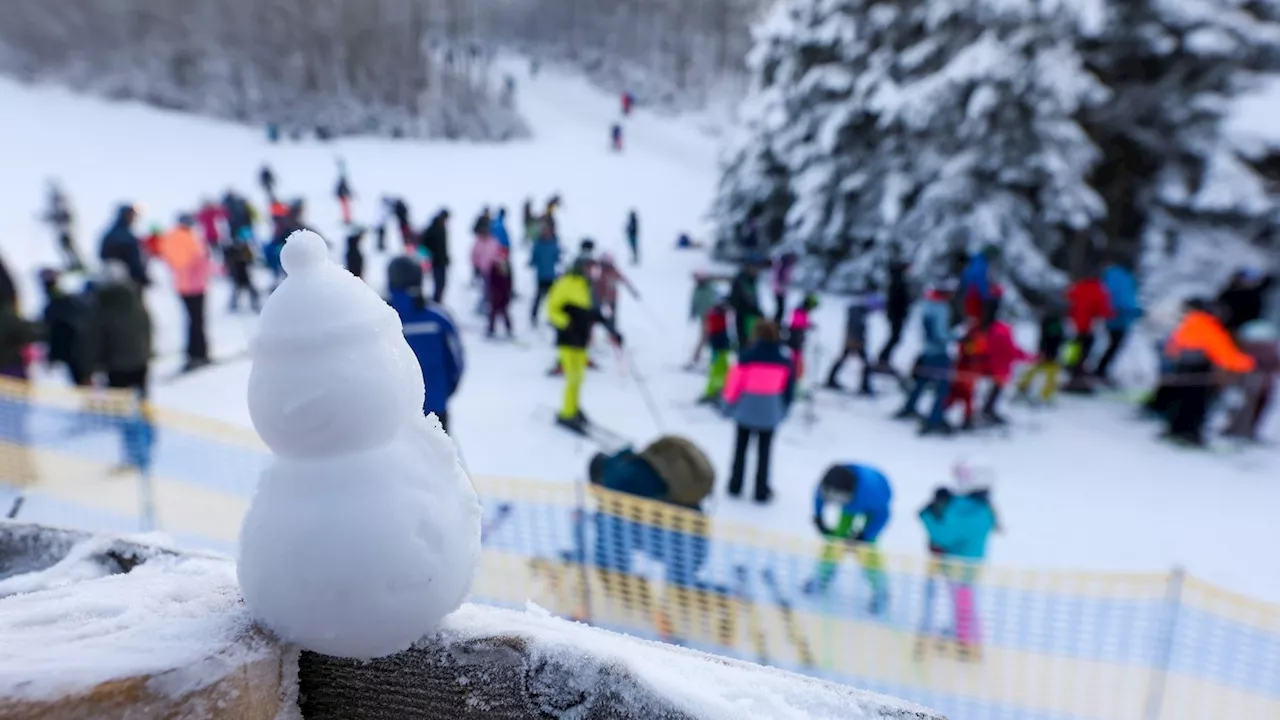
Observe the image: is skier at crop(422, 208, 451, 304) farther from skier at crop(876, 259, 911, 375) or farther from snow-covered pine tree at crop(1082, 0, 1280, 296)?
snow-covered pine tree at crop(1082, 0, 1280, 296)

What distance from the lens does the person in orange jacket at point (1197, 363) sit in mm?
7254

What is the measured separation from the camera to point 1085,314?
8.67 m

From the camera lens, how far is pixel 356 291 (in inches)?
43.7

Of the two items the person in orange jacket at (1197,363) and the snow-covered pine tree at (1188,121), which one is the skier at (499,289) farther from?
the snow-covered pine tree at (1188,121)

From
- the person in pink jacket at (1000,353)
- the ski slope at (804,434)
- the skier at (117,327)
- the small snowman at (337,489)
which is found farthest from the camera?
the person in pink jacket at (1000,353)

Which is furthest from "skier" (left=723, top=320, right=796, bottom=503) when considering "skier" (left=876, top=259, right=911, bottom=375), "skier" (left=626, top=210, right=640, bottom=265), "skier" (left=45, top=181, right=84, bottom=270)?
"skier" (left=45, top=181, right=84, bottom=270)

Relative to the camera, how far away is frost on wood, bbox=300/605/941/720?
3.63 feet

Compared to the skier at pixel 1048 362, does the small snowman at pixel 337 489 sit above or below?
above

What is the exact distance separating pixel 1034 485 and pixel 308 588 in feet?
23.4

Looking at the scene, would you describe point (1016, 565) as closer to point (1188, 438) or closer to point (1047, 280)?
point (1188, 438)

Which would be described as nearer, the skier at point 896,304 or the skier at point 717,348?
the skier at point 717,348

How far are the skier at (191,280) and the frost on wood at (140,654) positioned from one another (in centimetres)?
796

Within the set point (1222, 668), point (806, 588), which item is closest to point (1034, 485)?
point (1222, 668)

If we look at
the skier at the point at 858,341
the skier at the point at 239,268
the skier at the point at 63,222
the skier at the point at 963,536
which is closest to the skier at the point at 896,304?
the skier at the point at 858,341
